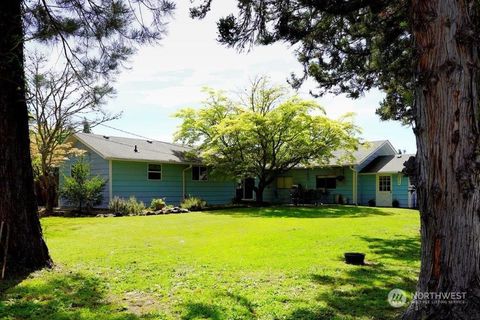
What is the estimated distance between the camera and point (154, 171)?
21172 millimetres

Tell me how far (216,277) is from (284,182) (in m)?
22.1

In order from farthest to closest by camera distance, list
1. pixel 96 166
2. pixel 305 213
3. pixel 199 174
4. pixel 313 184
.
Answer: pixel 313 184, pixel 199 174, pixel 96 166, pixel 305 213

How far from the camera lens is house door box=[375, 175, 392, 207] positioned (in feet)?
→ 77.2

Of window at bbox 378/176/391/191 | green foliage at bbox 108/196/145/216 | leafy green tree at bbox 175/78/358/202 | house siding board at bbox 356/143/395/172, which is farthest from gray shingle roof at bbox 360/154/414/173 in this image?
green foliage at bbox 108/196/145/216

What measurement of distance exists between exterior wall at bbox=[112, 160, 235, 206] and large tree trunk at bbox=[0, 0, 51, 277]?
44.3ft

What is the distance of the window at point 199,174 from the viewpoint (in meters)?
23.5

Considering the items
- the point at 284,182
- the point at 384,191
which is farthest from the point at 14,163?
the point at 284,182

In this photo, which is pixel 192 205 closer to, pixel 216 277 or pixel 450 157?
pixel 216 277

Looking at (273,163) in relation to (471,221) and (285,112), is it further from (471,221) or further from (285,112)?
(471,221)

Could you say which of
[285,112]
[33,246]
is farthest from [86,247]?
[285,112]

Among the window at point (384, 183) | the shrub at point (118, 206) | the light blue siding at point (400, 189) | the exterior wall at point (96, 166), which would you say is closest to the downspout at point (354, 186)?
the window at point (384, 183)

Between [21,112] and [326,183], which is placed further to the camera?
[326,183]

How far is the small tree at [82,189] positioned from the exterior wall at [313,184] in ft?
41.3

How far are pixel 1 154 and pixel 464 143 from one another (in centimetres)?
590
